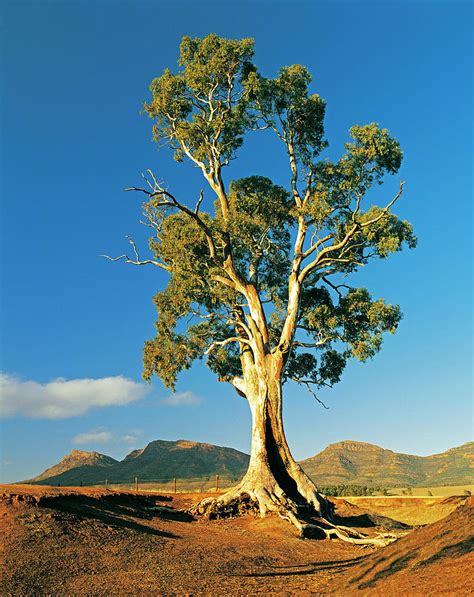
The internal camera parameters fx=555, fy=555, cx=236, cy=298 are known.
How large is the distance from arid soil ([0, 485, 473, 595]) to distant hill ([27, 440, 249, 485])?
55073 millimetres

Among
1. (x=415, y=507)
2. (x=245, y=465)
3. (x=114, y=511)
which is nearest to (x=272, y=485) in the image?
(x=114, y=511)

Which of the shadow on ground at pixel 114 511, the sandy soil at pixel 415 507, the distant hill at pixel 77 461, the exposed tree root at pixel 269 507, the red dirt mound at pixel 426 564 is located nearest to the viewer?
the red dirt mound at pixel 426 564

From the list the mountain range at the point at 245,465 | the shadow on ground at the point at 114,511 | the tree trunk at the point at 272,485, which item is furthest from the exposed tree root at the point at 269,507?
the mountain range at the point at 245,465

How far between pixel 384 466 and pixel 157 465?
160 ft

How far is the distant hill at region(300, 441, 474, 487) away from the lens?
96375mm

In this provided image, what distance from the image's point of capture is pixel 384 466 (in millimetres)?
111500

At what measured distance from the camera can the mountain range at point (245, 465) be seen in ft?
274

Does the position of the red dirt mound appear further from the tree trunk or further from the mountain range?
the mountain range

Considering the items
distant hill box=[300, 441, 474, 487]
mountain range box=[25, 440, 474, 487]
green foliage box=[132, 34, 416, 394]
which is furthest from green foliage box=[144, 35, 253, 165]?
distant hill box=[300, 441, 474, 487]

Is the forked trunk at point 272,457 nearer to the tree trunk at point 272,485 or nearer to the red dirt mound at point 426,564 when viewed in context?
the tree trunk at point 272,485

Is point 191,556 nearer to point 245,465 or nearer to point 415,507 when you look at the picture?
point 415,507

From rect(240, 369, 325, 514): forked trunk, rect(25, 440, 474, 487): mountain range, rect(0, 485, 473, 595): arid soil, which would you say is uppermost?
rect(25, 440, 474, 487): mountain range

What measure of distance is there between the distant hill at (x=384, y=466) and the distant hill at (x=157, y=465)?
16.1m

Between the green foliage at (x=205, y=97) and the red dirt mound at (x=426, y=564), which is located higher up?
the green foliage at (x=205, y=97)
